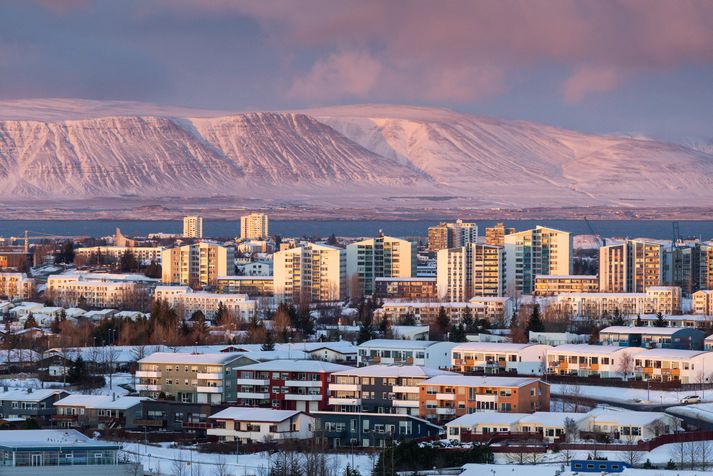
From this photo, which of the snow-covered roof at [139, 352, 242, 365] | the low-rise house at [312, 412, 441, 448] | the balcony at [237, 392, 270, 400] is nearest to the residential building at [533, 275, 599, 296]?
the snow-covered roof at [139, 352, 242, 365]

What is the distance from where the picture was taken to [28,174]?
151m

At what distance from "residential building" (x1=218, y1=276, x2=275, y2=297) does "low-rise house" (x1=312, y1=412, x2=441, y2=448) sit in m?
24.2

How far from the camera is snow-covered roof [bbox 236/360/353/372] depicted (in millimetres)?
26938

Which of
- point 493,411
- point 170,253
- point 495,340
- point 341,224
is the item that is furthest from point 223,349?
point 341,224

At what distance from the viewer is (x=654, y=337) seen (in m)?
33.5

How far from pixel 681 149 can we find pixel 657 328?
142 m

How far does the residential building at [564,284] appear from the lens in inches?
1913

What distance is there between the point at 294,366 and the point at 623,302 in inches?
689

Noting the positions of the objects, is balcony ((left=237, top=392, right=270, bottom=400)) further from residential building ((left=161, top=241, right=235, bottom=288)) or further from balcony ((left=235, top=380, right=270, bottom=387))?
residential building ((left=161, top=241, right=235, bottom=288))

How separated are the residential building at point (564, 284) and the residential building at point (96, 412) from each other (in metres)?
23.6

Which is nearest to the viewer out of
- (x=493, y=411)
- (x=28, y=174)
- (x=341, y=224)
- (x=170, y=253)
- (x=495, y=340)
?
(x=493, y=411)

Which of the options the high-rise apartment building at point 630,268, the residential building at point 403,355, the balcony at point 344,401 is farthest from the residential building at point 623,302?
the balcony at point 344,401

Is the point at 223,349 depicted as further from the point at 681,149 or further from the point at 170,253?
the point at 681,149

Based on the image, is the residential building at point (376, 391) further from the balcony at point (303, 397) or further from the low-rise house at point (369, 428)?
the low-rise house at point (369, 428)
